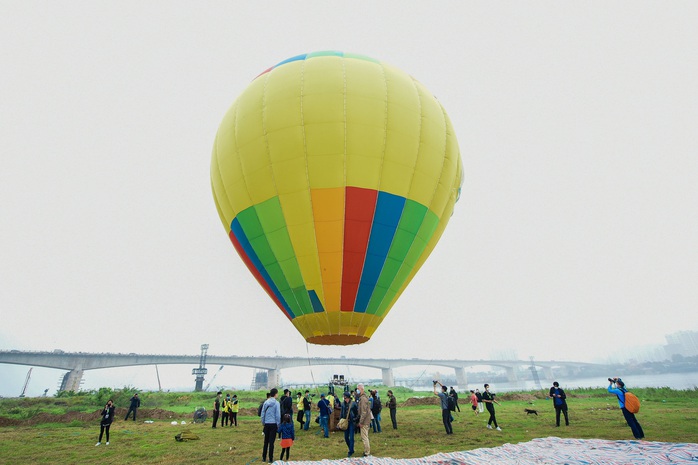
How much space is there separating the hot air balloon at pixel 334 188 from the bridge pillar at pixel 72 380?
69.9 m

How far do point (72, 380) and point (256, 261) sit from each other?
231 ft

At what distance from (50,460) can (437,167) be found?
A: 1389 cm

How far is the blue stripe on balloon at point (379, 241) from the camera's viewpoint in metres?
11.0

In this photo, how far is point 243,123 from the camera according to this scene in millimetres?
11820

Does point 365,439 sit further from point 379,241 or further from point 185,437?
point 185,437

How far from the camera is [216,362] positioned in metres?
78.6

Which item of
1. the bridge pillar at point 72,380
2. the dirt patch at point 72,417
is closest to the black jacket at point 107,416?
the dirt patch at point 72,417

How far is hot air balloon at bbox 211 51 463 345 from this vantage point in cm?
1073

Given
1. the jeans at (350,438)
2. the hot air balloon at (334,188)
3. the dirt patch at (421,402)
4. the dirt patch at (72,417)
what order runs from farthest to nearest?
the dirt patch at (421,402) < the dirt patch at (72,417) < the hot air balloon at (334,188) < the jeans at (350,438)

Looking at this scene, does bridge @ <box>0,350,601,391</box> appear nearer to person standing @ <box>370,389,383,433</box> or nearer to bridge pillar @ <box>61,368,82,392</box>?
bridge pillar @ <box>61,368,82,392</box>

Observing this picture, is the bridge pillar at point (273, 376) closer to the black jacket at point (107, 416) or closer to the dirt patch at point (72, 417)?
the dirt patch at point (72, 417)

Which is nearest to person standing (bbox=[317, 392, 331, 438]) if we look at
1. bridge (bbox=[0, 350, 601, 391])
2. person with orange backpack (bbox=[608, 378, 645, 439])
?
person with orange backpack (bbox=[608, 378, 645, 439])

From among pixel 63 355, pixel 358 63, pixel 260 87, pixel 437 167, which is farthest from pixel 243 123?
pixel 63 355

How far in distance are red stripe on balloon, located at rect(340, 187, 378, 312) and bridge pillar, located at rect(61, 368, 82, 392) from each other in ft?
238
